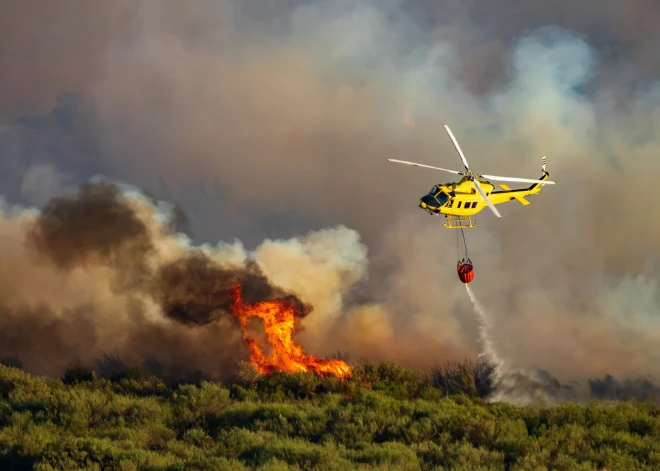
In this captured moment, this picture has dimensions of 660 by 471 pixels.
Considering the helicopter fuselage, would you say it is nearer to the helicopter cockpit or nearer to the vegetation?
the helicopter cockpit

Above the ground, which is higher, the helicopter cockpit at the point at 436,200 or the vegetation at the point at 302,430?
the helicopter cockpit at the point at 436,200

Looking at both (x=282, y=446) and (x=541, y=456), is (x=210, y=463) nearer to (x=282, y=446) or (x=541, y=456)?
(x=282, y=446)

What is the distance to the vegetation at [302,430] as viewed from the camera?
34.1m

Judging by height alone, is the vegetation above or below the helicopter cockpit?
below

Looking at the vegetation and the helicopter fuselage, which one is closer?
the vegetation

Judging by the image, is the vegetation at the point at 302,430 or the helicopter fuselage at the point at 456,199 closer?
the vegetation at the point at 302,430

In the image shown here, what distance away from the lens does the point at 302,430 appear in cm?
4038

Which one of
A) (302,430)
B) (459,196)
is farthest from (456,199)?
(302,430)

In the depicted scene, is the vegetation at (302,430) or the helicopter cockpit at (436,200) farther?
the helicopter cockpit at (436,200)

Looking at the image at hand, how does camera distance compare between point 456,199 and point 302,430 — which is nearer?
point 302,430

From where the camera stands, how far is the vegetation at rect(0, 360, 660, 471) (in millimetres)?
34125

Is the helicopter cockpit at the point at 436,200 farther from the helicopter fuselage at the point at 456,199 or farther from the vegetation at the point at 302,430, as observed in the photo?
the vegetation at the point at 302,430

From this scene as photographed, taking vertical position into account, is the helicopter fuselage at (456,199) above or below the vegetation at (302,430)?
above

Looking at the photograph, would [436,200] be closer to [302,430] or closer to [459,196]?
[459,196]
